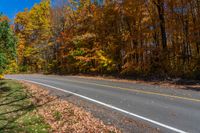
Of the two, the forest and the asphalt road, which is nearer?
the asphalt road

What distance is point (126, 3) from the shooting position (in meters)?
26.1

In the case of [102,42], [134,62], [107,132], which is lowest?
[107,132]

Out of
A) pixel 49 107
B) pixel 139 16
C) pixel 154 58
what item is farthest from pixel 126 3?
pixel 49 107

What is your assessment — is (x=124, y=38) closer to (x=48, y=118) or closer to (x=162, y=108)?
(x=162, y=108)

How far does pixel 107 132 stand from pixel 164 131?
65.1 inches

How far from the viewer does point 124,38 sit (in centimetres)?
2759

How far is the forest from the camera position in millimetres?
21812

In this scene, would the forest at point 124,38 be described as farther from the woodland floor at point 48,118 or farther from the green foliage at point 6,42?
the woodland floor at point 48,118

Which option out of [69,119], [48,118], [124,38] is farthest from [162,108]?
[124,38]

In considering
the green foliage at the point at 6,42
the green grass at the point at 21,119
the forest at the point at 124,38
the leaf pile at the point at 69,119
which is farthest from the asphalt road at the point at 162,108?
the green foliage at the point at 6,42

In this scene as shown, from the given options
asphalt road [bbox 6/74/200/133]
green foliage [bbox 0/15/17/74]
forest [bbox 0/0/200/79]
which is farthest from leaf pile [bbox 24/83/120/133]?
forest [bbox 0/0/200/79]

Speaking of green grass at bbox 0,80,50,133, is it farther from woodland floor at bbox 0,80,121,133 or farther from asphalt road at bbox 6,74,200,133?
asphalt road at bbox 6,74,200,133

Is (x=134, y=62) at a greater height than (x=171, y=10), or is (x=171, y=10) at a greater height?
(x=171, y=10)

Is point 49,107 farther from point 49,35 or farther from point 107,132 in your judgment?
point 49,35
